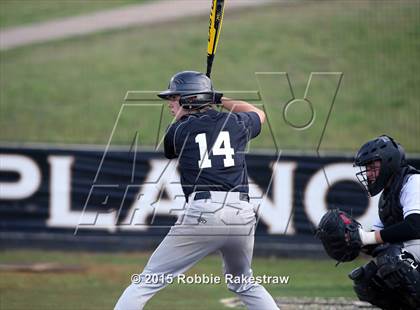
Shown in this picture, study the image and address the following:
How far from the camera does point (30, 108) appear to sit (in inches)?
749

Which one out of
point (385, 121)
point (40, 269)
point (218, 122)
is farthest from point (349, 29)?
point (218, 122)

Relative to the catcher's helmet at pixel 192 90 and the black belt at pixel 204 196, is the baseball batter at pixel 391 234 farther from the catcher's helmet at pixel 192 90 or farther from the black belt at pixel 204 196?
the catcher's helmet at pixel 192 90

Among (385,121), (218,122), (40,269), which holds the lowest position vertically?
(218,122)

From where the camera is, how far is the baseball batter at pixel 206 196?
6.51 m

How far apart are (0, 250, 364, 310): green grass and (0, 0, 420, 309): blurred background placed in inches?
1.5

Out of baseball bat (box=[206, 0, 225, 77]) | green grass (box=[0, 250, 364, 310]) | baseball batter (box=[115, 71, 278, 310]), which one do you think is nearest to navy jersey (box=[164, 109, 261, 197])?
baseball batter (box=[115, 71, 278, 310])

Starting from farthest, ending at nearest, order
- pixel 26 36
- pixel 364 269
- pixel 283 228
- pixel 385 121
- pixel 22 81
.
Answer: pixel 26 36 → pixel 22 81 → pixel 385 121 → pixel 283 228 → pixel 364 269

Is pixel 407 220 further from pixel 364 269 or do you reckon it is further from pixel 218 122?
pixel 218 122

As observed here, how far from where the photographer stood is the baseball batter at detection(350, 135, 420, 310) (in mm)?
6164

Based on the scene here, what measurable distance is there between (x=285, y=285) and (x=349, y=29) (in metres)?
11.1

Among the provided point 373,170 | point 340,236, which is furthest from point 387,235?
point 373,170

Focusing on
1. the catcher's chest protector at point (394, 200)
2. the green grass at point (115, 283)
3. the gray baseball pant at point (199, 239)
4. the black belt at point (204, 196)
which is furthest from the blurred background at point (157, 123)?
the catcher's chest protector at point (394, 200)

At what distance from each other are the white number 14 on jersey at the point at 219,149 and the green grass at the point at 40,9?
1696 centimetres

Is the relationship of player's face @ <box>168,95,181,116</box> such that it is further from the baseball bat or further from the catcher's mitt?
the catcher's mitt
